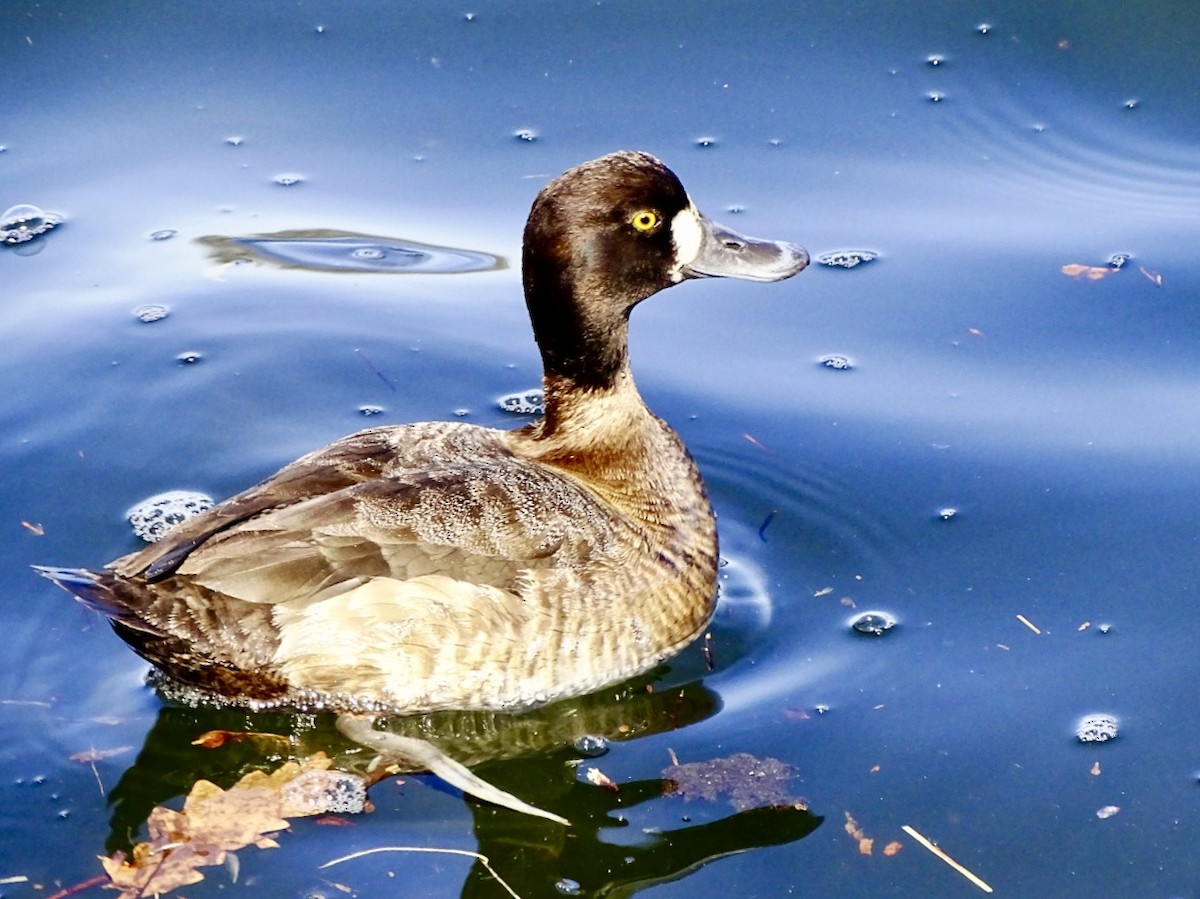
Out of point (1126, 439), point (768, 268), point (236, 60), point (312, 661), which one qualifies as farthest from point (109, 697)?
point (236, 60)

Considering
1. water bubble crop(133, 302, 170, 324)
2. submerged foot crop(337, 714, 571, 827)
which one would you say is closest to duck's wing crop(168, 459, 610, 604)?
submerged foot crop(337, 714, 571, 827)

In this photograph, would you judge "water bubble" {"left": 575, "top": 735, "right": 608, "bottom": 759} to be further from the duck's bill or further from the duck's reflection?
the duck's bill

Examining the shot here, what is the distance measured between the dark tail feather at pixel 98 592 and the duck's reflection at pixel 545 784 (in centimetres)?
47

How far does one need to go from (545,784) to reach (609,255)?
1.75 m

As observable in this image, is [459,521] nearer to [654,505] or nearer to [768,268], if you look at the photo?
[654,505]

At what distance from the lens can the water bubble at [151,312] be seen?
747 centimetres

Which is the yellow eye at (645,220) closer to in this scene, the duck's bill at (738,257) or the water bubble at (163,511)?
the duck's bill at (738,257)

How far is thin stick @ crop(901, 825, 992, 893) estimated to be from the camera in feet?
15.8

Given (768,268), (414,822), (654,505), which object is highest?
(768,268)

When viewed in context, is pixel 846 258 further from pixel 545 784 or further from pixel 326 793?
pixel 326 793

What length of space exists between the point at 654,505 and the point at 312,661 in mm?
1333

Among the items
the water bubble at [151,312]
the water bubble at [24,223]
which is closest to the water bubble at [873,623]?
the water bubble at [151,312]

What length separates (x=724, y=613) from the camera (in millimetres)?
5965

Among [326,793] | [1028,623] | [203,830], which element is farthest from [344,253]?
[1028,623]
